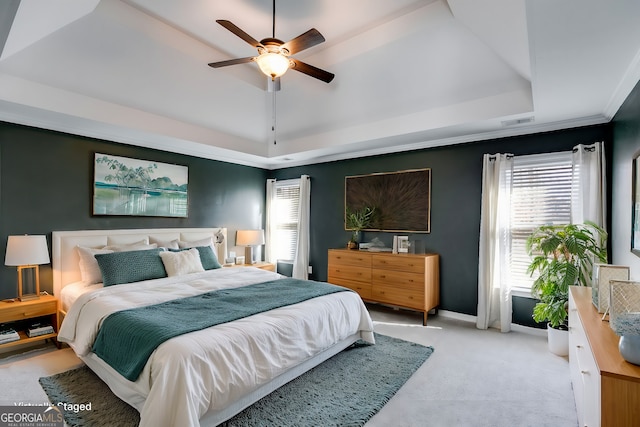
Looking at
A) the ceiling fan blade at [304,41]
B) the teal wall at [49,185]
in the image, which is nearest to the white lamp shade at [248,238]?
the teal wall at [49,185]

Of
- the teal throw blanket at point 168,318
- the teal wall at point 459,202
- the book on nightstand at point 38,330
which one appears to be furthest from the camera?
the teal wall at point 459,202

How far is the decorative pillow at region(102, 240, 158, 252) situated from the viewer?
3924 mm

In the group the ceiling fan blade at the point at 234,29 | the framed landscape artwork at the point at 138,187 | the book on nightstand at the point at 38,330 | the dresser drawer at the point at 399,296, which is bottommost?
the book on nightstand at the point at 38,330

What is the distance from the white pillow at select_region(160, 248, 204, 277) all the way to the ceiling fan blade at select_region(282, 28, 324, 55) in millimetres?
2721

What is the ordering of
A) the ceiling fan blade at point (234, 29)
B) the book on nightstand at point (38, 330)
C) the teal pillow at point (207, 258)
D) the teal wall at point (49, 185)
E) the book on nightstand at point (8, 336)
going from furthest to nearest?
the teal pillow at point (207, 258) < the teal wall at point (49, 185) < the book on nightstand at point (38, 330) < the book on nightstand at point (8, 336) < the ceiling fan blade at point (234, 29)

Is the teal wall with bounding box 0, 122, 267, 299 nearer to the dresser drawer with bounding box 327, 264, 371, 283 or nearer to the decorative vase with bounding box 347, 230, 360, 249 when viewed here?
the dresser drawer with bounding box 327, 264, 371, 283

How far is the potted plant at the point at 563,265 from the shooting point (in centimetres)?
314

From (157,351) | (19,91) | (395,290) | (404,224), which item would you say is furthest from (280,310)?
(19,91)

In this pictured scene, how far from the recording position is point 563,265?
10.4ft

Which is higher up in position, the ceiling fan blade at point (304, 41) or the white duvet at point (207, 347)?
the ceiling fan blade at point (304, 41)

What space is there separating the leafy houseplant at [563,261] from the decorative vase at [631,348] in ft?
6.51

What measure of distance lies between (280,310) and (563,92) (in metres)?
3.01

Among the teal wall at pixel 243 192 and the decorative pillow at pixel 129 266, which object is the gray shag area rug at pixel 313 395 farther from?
the teal wall at pixel 243 192

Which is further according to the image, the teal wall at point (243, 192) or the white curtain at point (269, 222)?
the white curtain at point (269, 222)
